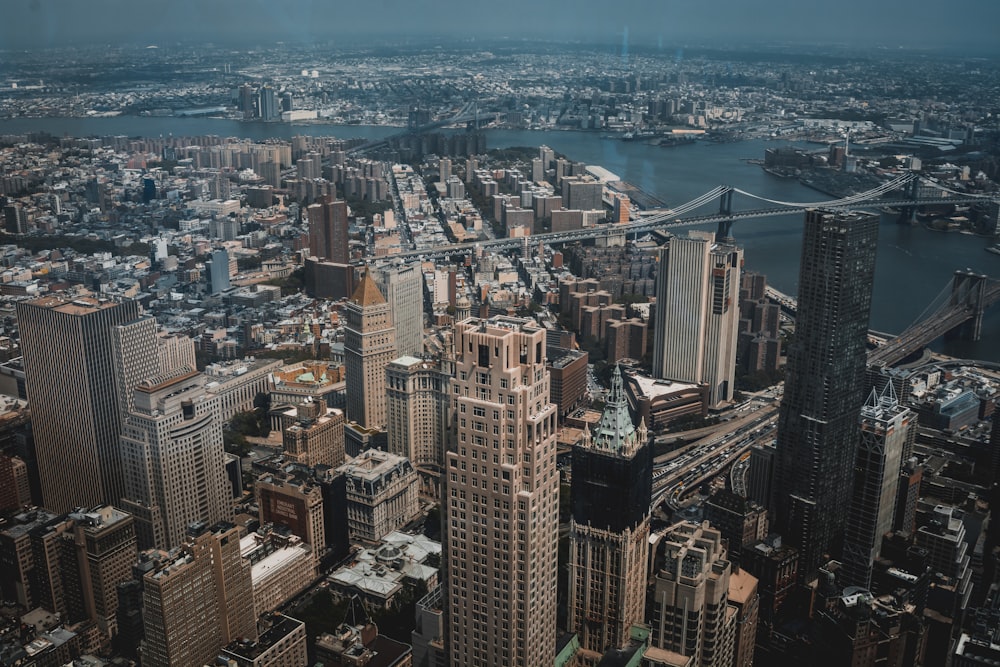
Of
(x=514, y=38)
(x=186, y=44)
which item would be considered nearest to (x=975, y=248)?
(x=514, y=38)

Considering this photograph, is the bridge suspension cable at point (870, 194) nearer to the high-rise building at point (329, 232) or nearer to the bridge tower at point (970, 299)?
the bridge tower at point (970, 299)

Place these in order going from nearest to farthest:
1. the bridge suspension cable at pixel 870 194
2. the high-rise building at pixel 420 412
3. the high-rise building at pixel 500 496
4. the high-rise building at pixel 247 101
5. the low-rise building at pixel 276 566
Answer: the high-rise building at pixel 500 496 → the low-rise building at pixel 276 566 → the high-rise building at pixel 420 412 → the high-rise building at pixel 247 101 → the bridge suspension cable at pixel 870 194

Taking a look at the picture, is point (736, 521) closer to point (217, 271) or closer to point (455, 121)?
point (217, 271)

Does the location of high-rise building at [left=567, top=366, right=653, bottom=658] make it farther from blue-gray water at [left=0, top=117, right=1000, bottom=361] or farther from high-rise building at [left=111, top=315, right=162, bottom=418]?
blue-gray water at [left=0, top=117, right=1000, bottom=361]

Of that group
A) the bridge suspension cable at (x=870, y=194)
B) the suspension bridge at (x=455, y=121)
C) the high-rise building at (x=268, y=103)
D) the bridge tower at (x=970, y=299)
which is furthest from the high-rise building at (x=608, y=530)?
the suspension bridge at (x=455, y=121)

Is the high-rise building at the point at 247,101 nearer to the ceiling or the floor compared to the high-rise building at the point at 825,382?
nearer to the ceiling

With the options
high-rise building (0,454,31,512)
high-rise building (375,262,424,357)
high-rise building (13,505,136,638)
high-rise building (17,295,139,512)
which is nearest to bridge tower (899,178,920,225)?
high-rise building (375,262,424,357)
